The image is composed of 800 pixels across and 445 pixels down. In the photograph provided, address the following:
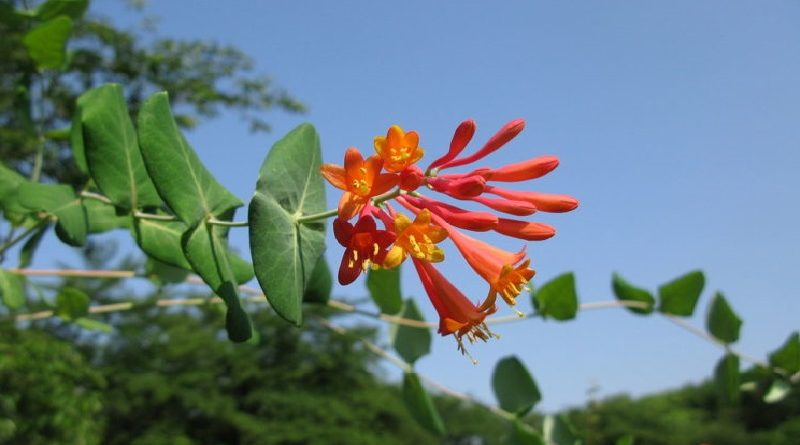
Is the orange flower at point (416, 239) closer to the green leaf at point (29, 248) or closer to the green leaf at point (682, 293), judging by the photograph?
the green leaf at point (29, 248)

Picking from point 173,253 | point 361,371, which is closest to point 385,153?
point 173,253

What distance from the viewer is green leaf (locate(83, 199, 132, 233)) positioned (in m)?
1.27

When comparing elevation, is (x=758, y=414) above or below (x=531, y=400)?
below

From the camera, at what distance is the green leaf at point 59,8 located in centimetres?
168

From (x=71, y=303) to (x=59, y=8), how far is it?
0.62 m

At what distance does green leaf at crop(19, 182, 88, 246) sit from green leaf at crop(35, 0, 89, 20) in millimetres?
634

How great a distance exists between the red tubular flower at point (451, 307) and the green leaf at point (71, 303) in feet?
3.55

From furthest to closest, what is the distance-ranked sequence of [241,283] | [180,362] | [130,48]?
1. [180,362]
2. [130,48]
3. [241,283]

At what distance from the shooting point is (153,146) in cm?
89

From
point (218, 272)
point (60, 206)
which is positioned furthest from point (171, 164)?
point (60, 206)

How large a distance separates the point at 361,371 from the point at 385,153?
19176 millimetres

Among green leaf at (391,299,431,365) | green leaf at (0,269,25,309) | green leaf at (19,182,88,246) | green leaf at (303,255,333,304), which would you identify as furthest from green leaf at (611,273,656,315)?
green leaf at (0,269,25,309)

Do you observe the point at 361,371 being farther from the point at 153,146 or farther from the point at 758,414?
the point at 153,146

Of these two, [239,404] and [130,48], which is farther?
[239,404]
